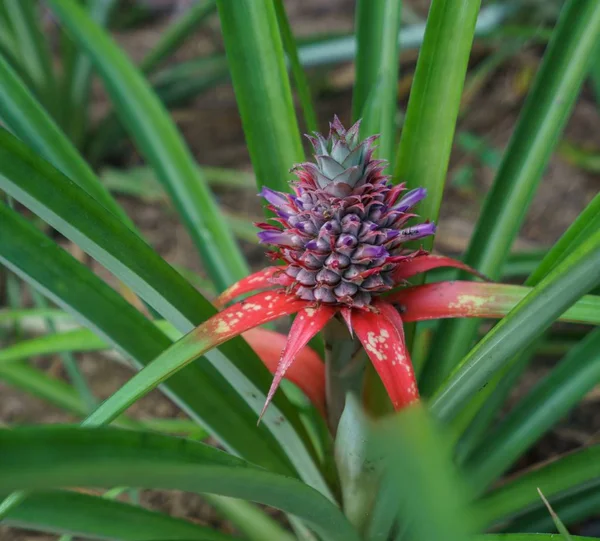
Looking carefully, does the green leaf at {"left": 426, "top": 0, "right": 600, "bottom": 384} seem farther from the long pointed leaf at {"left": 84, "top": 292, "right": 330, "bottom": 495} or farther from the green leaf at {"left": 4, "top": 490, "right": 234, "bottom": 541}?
the green leaf at {"left": 4, "top": 490, "right": 234, "bottom": 541}

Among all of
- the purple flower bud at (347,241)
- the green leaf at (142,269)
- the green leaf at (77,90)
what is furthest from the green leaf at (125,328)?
the green leaf at (77,90)

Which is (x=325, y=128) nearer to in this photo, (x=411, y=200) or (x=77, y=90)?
(x=77, y=90)

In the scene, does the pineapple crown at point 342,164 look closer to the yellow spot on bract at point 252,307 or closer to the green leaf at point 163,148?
the yellow spot on bract at point 252,307

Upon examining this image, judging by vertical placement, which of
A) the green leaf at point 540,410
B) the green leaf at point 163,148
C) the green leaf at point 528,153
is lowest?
the green leaf at point 540,410

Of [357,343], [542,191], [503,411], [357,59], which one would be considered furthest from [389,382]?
[542,191]

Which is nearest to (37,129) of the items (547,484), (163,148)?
(163,148)

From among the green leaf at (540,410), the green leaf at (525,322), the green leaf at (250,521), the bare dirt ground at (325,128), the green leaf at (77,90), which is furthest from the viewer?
the green leaf at (77,90)

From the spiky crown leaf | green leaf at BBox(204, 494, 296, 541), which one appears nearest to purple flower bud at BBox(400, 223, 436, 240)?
the spiky crown leaf
